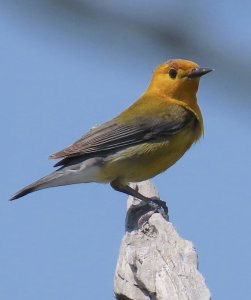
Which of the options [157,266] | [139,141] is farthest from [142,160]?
[157,266]

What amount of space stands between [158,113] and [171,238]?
2472 millimetres

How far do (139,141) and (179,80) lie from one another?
0.91 metres

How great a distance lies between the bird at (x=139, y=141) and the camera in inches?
219

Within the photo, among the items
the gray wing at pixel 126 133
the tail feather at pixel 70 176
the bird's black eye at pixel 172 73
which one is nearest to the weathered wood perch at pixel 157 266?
the tail feather at pixel 70 176

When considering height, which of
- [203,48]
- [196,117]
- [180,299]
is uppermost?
[196,117]

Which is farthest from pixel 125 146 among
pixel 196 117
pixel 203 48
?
pixel 203 48

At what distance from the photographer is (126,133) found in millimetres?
5949

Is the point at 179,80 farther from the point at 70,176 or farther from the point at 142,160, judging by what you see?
the point at 70,176

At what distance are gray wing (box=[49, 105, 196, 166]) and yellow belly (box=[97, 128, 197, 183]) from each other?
0.08 metres

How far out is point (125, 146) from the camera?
5.89 m

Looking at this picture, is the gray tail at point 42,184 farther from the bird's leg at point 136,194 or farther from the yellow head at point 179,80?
the yellow head at point 179,80

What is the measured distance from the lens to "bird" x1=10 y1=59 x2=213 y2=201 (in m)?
5.56

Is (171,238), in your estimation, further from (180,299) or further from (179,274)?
(180,299)

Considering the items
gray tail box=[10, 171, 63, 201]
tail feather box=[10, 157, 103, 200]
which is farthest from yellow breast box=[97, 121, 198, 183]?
gray tail box=[10, 171, 63, 201]
